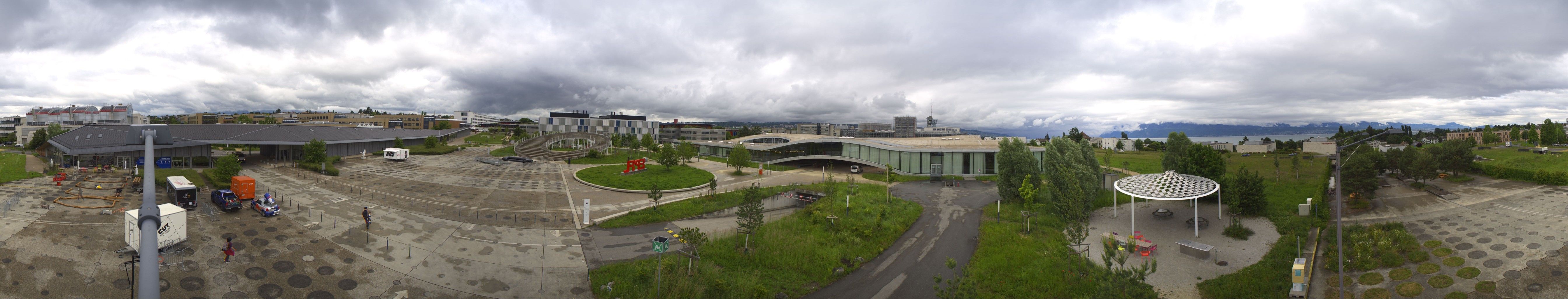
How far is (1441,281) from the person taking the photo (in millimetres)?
14570

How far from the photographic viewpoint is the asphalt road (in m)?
16.8

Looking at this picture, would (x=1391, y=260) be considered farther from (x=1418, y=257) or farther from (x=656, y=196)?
(x=656, y=196)

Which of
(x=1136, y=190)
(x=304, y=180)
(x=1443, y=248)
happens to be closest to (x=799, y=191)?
(x=1136, y=190)

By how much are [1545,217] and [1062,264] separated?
17.1 meters

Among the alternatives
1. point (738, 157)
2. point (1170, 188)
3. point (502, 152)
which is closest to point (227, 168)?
point (738, 157)

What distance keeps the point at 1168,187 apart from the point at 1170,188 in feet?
0.75

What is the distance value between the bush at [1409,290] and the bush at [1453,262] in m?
2.23

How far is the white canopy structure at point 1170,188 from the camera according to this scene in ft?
75.6

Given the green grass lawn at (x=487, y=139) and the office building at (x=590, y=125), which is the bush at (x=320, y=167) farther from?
the office building at (x=590, y=125)

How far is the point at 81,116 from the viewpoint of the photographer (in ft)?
357

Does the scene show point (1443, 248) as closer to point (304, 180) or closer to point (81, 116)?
point (304, 180)

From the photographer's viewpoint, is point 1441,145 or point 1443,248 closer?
point 1443,248

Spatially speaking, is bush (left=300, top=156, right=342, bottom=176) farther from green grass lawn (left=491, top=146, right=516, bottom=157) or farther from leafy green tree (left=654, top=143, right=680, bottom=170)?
leafy green tree (left=654, top=143, right=680, bottom=170)

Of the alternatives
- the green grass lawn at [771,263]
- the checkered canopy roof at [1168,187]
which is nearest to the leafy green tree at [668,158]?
the green grass lawn at [771,263]
